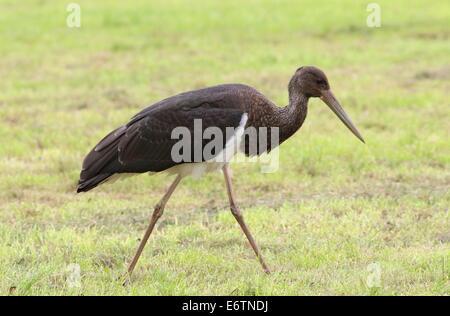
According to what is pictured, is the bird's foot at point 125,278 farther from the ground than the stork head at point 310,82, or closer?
closer

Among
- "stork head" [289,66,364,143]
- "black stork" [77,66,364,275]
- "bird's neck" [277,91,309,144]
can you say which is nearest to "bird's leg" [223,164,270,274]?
"black stork" [77,66,364,275]

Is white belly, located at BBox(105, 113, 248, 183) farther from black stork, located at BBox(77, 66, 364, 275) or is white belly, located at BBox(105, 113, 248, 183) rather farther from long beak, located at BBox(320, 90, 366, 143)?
long beak, located at BBox(320, 90, 366, 143)

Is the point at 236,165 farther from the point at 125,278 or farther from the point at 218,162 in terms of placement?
the point at 125,278

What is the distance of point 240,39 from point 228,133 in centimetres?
1079

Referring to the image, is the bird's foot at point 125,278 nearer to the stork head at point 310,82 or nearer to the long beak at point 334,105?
the stork head at point 310,82

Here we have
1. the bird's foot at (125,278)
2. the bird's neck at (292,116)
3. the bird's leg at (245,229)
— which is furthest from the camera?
the bird's neck at (292,116)

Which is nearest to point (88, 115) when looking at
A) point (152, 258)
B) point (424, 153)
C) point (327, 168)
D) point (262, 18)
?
point (327, 168)

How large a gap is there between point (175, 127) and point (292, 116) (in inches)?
33.7

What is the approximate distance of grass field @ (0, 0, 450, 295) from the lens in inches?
233

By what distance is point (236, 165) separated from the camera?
9.05m

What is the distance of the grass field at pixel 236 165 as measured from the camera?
5906 millimetres

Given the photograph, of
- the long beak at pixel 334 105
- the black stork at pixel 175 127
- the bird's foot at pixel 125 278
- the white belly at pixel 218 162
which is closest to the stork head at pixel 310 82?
the long beak at pixel 334 105

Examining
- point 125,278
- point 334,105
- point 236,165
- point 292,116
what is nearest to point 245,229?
point 292,116

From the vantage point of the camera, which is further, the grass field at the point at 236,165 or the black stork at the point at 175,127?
the black stork at the point at 175,127
